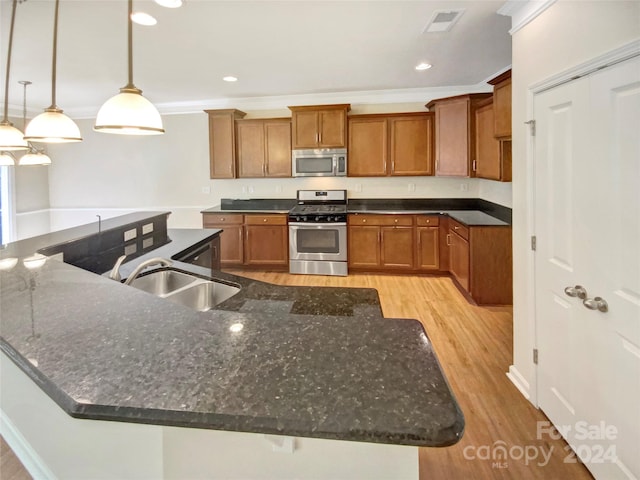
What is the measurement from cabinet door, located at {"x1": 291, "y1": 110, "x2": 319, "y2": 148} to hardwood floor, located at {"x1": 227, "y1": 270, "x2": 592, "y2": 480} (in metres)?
2.38

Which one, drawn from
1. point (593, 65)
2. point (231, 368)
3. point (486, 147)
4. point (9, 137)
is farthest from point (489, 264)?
point (9, 137)

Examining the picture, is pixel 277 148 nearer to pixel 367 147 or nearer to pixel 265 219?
pixel 265 219

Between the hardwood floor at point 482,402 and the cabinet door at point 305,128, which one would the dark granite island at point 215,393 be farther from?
the cabinet door at point 305,128

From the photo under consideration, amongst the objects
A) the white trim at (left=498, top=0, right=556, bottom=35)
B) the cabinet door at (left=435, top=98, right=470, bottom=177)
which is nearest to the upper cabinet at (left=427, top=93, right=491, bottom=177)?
the cabinet door at (left=435, top=98, right=470, bottom=177)

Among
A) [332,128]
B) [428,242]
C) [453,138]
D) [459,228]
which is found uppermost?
[332,128]

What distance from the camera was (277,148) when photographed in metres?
5.45

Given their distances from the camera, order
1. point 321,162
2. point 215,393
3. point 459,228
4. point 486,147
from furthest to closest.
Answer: point 321,162 → point 459,228 → point 486,147 → point 215,393

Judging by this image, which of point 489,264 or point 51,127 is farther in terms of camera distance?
point 489,264

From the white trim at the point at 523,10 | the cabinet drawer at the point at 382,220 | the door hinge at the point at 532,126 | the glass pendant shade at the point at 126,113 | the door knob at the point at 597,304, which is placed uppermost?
the white trim at the point at 523,10

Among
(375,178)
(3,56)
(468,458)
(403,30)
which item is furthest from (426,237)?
(3,56)

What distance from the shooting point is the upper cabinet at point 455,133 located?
448 cm

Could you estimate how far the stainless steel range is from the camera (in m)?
5.10

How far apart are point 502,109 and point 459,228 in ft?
4.60

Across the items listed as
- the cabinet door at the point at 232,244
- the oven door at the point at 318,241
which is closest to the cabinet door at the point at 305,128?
the oven door at the point at 318,241
